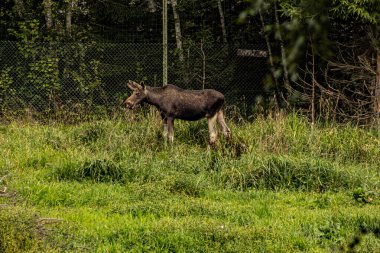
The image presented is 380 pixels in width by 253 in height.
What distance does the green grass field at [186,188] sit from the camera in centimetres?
700

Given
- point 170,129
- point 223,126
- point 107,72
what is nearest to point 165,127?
point 170,129

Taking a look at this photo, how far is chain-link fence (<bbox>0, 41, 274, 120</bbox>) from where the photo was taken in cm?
1764

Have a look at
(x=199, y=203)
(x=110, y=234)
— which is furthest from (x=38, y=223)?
(x=199, y=203)

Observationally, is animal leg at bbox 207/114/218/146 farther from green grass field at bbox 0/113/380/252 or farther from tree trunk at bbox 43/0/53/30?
tree trunk at bbox 43/0/53/30

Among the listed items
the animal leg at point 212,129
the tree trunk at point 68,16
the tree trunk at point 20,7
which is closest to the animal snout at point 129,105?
the animal leg at point 212,129

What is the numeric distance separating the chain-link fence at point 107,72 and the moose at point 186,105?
365 centimetres

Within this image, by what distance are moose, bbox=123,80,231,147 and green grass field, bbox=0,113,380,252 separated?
1.02ft

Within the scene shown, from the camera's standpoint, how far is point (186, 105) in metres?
13.6

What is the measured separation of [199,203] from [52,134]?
5431 millimetres

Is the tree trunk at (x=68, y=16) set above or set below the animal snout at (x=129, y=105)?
above

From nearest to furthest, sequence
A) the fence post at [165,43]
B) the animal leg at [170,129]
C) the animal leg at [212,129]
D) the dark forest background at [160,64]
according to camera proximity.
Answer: the animal leg at [212,129]
the animal leg at [170,129]
the dark forest background at [160,64]
the fence post at [165,43]

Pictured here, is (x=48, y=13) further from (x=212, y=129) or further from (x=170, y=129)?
(x=212, y=129)

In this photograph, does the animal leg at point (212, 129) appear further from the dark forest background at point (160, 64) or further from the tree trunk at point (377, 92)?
the tree trunk at point (377, 92)

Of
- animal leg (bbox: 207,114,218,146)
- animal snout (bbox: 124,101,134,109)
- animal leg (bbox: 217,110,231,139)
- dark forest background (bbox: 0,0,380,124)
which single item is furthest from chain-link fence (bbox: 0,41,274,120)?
animal leg (bbox: 207,114,218,146)
